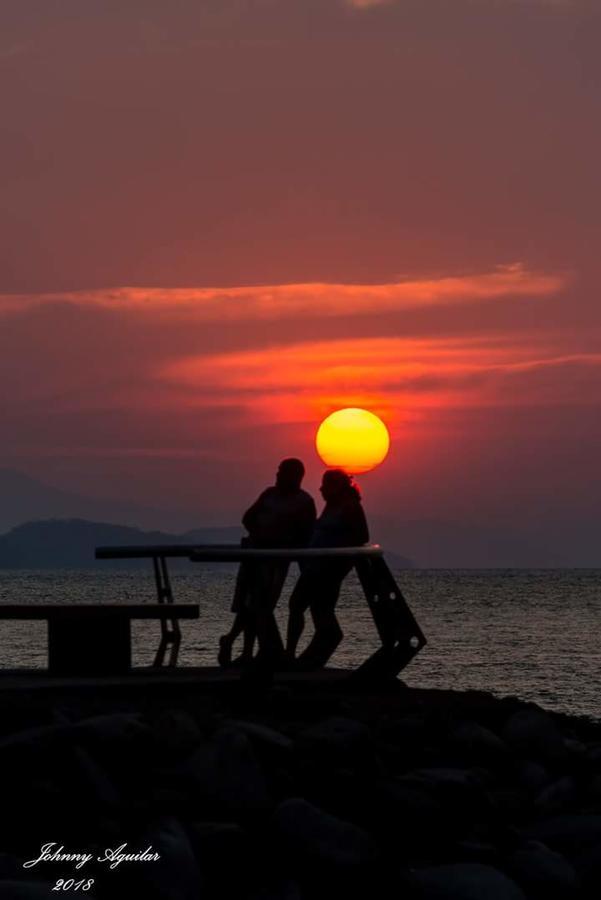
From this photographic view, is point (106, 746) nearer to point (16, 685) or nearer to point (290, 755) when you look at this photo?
point (290, 755)

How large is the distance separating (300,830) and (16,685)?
3764 millimetres

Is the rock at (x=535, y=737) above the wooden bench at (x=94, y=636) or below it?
below

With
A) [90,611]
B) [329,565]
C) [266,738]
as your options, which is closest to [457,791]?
[266,738]

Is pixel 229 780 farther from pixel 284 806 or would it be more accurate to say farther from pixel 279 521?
pixel 279 521

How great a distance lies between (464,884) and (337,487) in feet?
18.3

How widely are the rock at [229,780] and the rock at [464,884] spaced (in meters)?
0.98

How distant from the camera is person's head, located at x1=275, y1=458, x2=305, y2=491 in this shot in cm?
1277

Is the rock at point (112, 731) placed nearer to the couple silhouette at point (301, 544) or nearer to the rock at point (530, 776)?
the rock at point (530, 776)

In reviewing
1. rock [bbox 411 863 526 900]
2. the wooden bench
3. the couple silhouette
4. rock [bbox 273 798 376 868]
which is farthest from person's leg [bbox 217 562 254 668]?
rock [bbox 411 863 526 900]

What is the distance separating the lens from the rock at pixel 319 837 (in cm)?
743

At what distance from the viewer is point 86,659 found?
1224 centimetres

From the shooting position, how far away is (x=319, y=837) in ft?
24.6

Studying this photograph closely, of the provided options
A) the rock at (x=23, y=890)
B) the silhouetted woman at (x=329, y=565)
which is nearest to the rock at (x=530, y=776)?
the silhouetted woman at (x=329, y=565)
